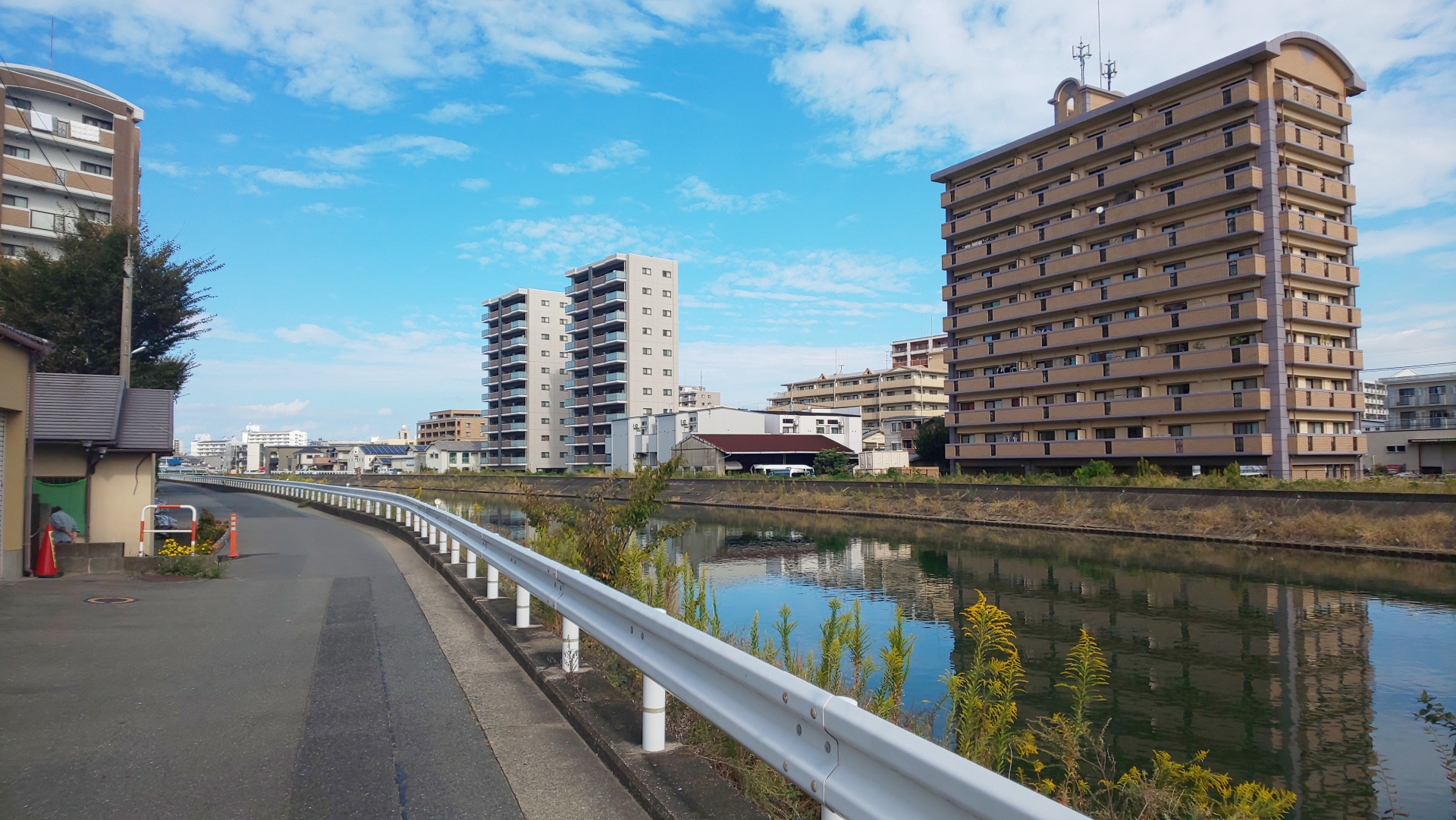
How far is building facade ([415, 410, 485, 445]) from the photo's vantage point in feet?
483

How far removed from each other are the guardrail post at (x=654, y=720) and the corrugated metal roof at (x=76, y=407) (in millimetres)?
14551

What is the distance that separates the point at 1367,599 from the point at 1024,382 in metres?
33.6

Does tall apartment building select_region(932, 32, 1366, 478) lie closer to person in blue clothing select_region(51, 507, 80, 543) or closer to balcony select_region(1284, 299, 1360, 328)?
balcony select_region(1284, 299, 1360, 328)

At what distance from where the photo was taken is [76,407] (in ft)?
49.3

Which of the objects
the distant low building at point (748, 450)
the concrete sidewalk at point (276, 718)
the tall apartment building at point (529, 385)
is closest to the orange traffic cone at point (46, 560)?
the concrete sidewalk at point (276, 718)

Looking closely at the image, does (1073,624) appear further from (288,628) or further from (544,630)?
(288,628)

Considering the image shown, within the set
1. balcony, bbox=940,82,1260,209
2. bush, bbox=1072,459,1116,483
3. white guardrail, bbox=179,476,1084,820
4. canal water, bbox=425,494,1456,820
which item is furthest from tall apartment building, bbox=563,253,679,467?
white guardrail, bbox=179,476,1084,820

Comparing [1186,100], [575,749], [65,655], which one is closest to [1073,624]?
[575,749]

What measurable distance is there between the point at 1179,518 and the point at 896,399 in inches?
2950

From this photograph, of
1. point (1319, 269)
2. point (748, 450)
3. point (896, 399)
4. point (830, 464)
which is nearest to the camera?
point (1319, 269)

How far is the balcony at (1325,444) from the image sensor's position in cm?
3594

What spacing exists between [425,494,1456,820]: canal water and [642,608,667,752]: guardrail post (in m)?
3.98

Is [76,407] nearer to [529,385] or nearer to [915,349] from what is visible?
[529,385]

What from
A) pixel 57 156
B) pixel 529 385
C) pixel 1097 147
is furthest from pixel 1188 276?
pixel 529 385
